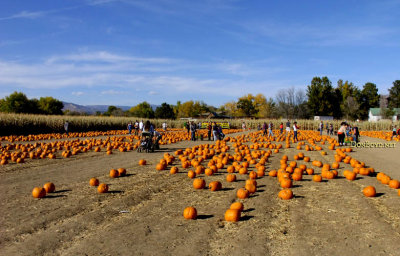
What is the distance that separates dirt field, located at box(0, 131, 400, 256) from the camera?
13.8 feet

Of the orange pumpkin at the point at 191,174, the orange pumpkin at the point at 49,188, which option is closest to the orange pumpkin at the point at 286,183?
the orange pumpkin at the point at 191,174

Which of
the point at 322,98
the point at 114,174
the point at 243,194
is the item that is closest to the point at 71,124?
the point at 114,174

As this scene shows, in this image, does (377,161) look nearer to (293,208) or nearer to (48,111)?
(293,208)

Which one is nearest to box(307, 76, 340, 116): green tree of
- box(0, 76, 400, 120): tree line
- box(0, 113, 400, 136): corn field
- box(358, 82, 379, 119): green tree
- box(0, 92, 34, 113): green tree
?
box(0, 76, 400, 120): tree line

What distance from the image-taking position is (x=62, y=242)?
442 centimetres

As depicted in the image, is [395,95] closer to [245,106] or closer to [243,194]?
[245,106]

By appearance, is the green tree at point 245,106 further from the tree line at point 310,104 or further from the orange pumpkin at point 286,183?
the orange pumpkin at point 286,183

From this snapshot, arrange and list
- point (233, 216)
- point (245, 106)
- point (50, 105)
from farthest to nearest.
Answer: point (245, 106) → point (50, 105) → point (233, 216)

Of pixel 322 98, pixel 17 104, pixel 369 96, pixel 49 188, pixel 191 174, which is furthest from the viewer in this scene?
pixel 369 96

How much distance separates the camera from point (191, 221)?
5.23 m

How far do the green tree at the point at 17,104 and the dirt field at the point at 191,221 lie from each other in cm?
8247

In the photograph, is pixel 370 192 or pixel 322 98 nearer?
pixel 370 192

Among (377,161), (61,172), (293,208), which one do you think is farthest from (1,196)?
(377,161)

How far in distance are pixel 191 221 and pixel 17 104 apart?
287 ft
